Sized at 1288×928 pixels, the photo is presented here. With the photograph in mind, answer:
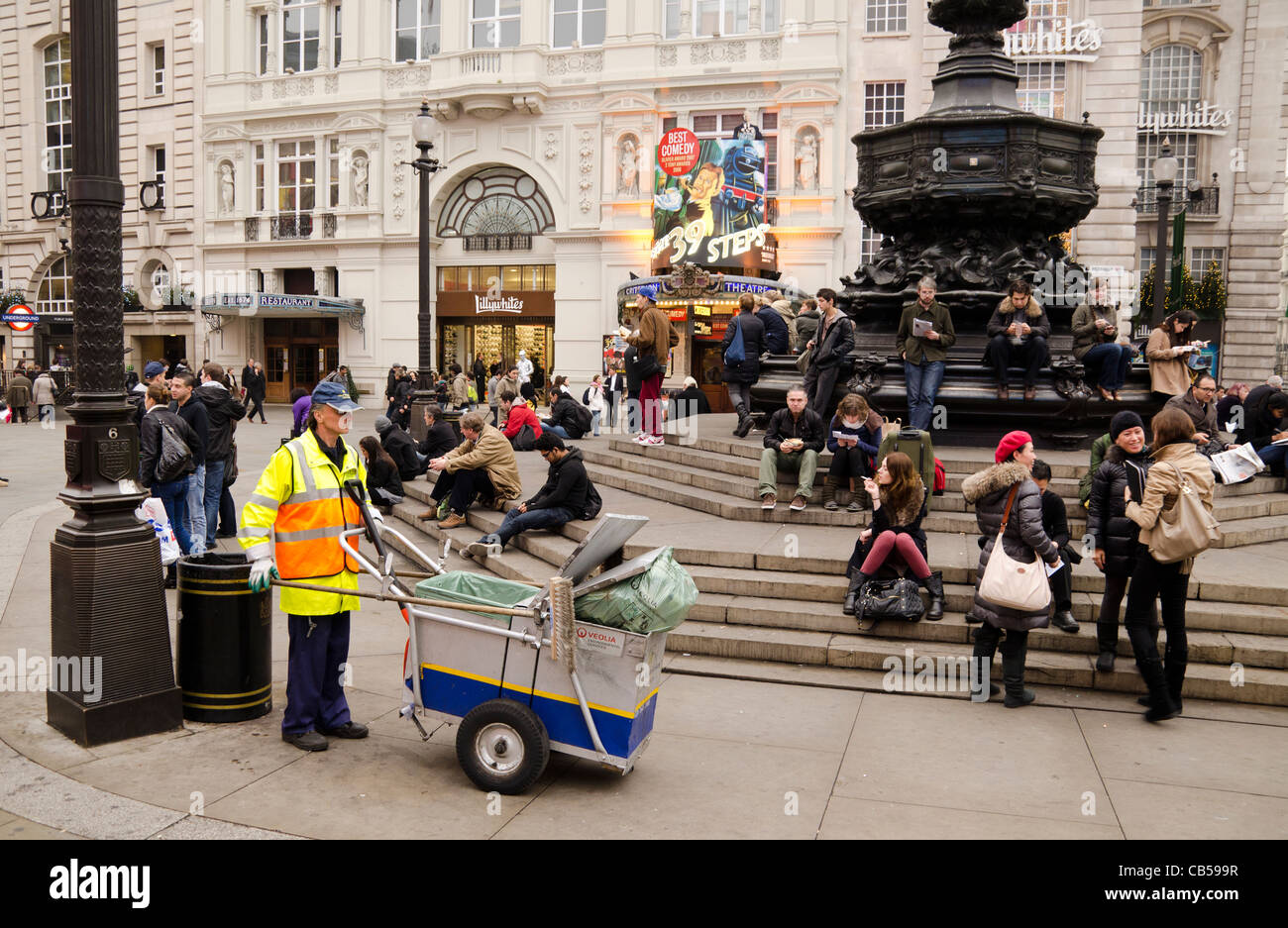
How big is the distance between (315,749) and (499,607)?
147cm

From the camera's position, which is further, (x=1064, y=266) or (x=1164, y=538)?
(x=1064, y=266)

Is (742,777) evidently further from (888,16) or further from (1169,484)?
(888,16)

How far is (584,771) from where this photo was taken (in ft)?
18.0

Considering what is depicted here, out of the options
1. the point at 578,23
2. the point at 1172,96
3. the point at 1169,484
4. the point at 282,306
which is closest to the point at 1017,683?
the point at 1169,484

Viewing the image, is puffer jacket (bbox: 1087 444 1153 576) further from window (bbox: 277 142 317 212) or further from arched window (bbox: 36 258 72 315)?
arched window (bbox: 36 258 72 315)

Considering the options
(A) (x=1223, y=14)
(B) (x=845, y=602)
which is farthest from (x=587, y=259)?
(B) (x=845, y=602)

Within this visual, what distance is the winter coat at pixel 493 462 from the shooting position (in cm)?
1130

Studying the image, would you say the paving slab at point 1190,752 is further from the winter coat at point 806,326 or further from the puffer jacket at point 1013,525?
the winter coat at point 806,326

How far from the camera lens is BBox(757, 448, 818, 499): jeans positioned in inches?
378

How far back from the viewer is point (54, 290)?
42.8 meters

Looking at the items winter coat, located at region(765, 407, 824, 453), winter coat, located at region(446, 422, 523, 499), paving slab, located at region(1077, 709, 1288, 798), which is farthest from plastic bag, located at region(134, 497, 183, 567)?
paving slab, located at region(1077, 709, 1288, 798)

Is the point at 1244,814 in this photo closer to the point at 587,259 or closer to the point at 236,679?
the point at 236,679

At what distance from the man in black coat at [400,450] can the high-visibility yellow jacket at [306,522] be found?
28.2ft

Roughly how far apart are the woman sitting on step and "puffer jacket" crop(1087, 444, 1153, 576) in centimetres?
115
